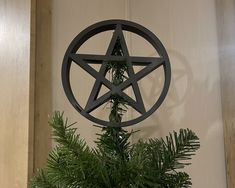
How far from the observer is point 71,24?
1.46 metres

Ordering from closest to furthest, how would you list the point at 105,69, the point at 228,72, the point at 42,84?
the point at 105,69 → the point at 228,72 → the point at 42,84

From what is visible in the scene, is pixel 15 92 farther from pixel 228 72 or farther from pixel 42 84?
pixel 228 72

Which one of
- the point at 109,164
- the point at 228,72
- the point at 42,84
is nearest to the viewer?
the point at 109,164

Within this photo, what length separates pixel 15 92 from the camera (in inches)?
50.5

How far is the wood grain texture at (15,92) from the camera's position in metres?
1.23

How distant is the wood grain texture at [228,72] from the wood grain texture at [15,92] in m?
0.76

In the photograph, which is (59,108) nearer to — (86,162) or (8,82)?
(8,82)

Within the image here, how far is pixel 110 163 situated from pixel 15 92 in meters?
0.64

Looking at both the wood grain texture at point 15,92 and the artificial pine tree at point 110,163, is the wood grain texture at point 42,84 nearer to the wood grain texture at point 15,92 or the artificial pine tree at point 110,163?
the wood grain texture at point 15,92

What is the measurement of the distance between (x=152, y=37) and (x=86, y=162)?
16.4 inches

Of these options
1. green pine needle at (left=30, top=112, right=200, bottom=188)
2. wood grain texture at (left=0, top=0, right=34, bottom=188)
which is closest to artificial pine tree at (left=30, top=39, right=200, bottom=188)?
green pine needle at (left=30, top=112, right=200, bottom=188)

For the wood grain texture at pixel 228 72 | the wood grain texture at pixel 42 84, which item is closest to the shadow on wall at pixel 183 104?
the wood grain texture at pixel 228 72

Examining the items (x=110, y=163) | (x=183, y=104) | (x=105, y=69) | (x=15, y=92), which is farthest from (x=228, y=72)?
(x=15, y=92)

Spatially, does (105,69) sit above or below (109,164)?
above
